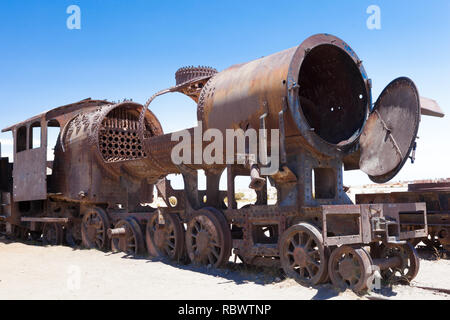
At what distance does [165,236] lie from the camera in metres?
9.34

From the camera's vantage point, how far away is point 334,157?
723cm

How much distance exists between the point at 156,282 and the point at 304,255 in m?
2.40

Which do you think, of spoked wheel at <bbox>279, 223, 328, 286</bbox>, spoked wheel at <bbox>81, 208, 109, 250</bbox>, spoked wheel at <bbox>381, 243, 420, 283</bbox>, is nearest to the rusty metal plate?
spoked wheel at <bbox>381, 243, 420, 283</bbox>

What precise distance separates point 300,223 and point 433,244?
5.56m

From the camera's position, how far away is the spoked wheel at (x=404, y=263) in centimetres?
647

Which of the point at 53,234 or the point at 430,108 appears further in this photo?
the point at 53,234

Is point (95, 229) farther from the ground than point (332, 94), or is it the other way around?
point (332, 94)

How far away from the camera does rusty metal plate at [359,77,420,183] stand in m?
6.73

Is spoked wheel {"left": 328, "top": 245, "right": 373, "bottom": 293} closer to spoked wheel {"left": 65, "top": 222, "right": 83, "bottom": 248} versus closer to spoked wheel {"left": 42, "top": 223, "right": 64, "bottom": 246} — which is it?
spoked wheel {"left": 65, "top": 222, "right": 83, "bottom": 248}

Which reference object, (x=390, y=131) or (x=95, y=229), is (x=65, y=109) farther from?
(x=390, y=131)

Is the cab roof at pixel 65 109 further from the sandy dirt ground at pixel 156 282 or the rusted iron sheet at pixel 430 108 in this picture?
the rusted iron sheet at pixel 430 108

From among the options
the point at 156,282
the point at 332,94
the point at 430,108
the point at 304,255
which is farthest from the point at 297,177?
the point at 156,282

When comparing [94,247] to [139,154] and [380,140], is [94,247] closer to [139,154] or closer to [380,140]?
[139,154]

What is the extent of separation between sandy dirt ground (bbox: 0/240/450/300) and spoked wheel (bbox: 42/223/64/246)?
272cm
